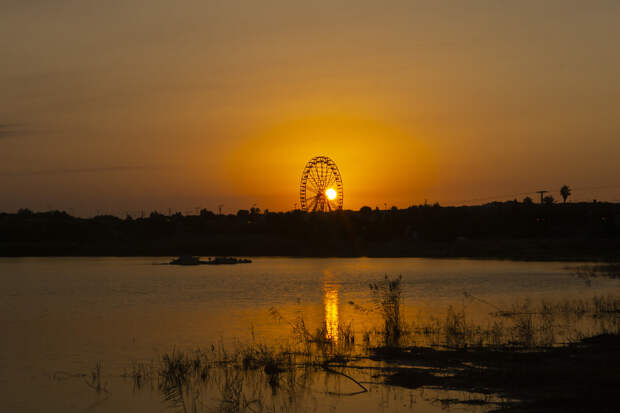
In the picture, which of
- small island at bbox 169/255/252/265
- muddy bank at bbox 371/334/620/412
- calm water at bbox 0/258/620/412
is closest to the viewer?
muddy bank at bbox 371/334/620/412

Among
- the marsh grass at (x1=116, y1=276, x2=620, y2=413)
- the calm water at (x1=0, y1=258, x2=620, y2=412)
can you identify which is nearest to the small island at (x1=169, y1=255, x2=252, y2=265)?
the calm water at (x1=0, y1=258, x2=620, y2=412)

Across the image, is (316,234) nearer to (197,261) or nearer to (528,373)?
(197,261)

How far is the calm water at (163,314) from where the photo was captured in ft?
60.7

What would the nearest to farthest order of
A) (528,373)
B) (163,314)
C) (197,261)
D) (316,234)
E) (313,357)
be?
(528,373) → (313,357) → (163,314) → (197,261) → (316,234)

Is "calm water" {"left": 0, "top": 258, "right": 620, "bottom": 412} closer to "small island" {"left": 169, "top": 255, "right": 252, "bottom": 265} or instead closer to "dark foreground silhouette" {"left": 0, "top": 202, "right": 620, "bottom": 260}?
"small island" {"left": 169, "top": 255, "right": 252, "bottom": 265}

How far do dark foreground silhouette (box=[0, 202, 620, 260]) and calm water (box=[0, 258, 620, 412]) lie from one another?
6314cm

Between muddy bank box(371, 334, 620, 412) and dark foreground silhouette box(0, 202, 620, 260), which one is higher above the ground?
dark foreground silhouette box(0, 202, 620, 260)

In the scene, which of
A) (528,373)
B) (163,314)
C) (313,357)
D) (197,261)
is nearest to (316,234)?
(197,261)

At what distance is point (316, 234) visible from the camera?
142875mm

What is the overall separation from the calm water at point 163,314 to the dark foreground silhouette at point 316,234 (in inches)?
2486

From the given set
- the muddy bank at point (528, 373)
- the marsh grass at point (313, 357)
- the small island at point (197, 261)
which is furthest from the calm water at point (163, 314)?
the small island at point (197, 261)

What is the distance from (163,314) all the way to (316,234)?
10613 cm

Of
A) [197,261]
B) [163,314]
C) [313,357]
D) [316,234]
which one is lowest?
[313,357]

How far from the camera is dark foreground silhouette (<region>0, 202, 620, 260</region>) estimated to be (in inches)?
5167
